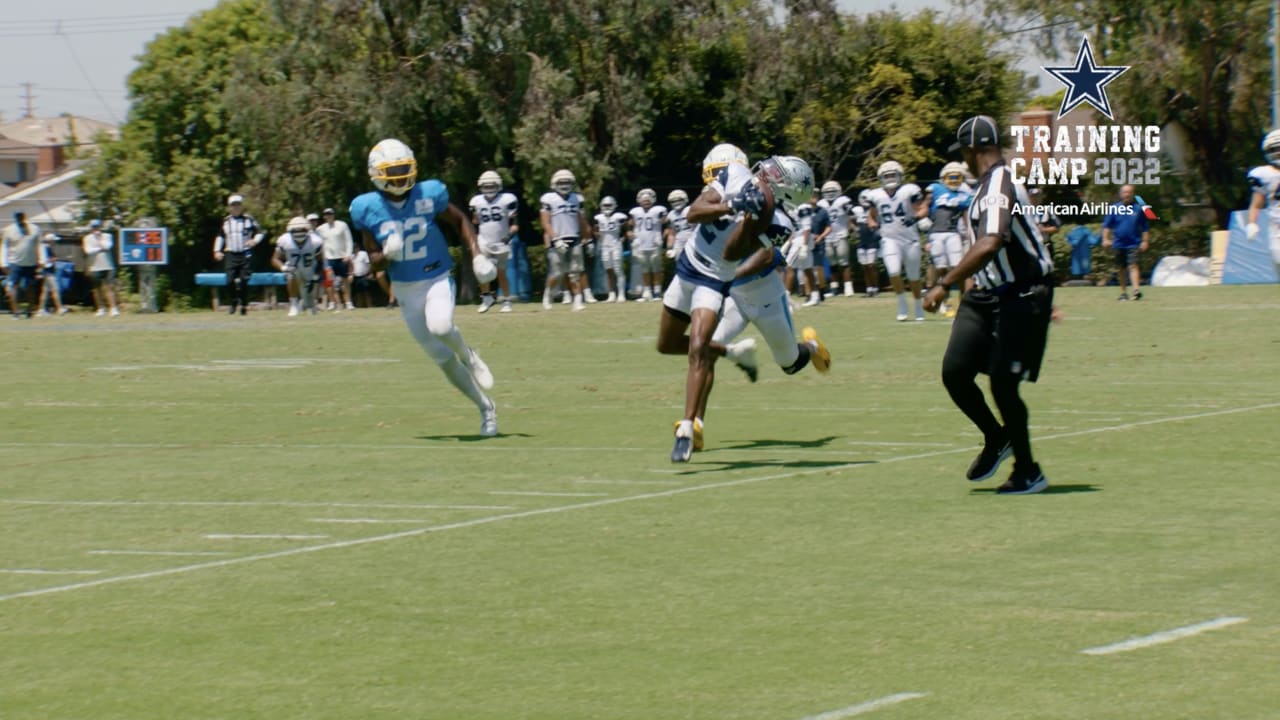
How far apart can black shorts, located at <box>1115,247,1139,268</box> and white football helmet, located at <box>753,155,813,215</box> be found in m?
21.6

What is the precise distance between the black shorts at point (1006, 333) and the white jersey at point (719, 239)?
7.70 ft

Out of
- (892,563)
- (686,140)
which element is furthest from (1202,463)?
(686,140)

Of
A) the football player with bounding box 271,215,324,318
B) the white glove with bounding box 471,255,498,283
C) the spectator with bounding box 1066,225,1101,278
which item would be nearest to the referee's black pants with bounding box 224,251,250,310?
the football player with bounding box 271,215,324,318

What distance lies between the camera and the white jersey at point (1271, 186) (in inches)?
819

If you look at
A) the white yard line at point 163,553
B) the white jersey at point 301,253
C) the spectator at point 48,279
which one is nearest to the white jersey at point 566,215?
the white jersey at point 301,253

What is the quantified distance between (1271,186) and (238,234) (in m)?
21.5

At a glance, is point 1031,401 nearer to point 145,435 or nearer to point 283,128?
point 145,435

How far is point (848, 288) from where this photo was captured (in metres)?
39.2

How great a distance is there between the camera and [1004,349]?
32.5ft

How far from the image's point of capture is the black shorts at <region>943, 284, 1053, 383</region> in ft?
32.4

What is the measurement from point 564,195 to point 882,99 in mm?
24187

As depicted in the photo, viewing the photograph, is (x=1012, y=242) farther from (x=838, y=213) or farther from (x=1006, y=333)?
(x=838, y=213)

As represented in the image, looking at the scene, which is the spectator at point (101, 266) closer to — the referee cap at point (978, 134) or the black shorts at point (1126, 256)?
the black shorts at point (1126, 256)

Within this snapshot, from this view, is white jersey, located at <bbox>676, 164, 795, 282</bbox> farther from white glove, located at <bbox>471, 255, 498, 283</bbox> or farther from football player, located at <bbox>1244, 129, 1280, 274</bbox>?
football player, located at <bbox>1244, 129, 1280, 274</bbox>
